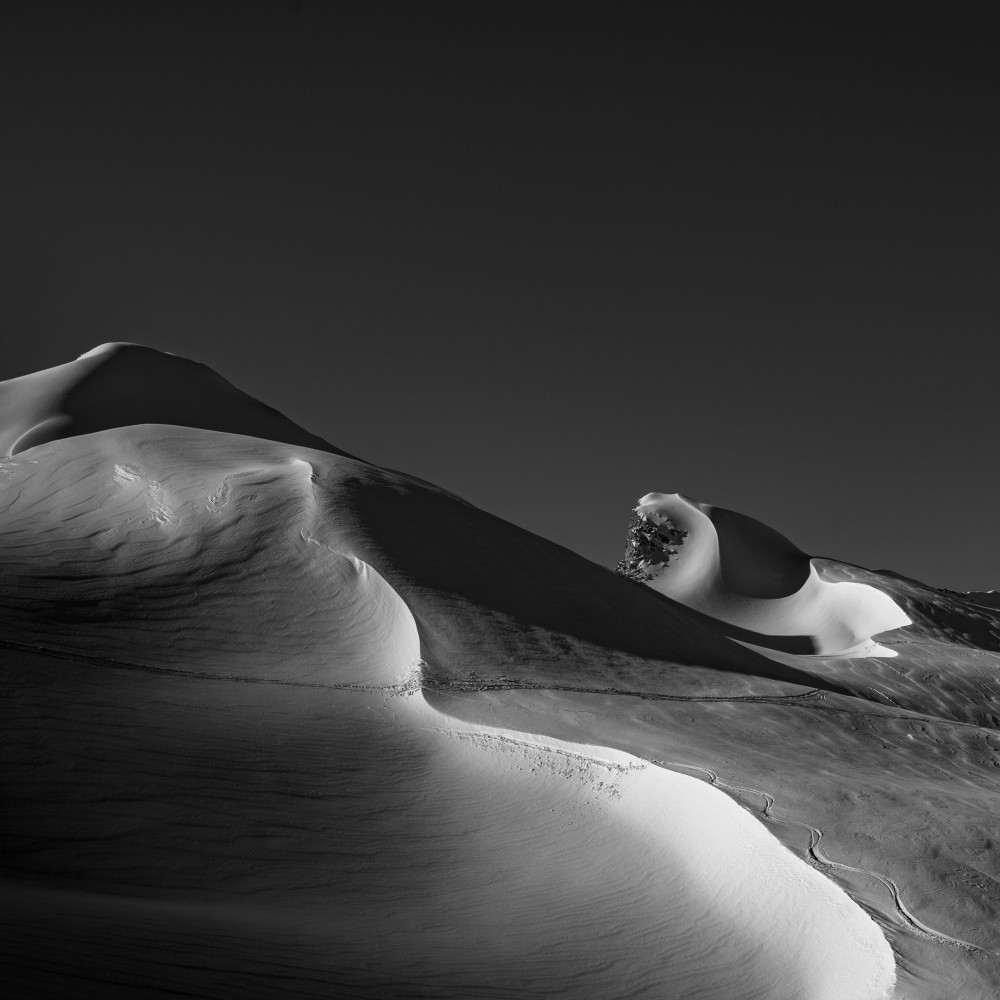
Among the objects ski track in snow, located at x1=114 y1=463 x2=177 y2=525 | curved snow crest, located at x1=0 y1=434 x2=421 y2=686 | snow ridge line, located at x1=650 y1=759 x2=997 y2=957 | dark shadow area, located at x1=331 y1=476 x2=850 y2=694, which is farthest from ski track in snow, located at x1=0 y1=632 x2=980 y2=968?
ski track in snow, located at x1=114 y1=463 x2=177 y2=525

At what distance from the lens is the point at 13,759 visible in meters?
7.21

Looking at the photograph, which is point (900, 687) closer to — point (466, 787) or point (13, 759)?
point (466, 787)

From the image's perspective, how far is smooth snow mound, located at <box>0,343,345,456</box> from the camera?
2770 cm

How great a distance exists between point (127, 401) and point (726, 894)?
1071 inches

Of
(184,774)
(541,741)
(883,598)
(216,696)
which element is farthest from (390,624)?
(883,598)

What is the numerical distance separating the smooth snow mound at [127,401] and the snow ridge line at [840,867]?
22.7m

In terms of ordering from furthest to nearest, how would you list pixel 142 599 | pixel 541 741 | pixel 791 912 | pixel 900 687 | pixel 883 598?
pixel 883 598, pixel 900 687, pixel 142 599, pixel 541 741, pixel 791 912

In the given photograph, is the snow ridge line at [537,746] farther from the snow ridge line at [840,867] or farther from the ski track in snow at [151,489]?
the ski track in snow at [151,489]

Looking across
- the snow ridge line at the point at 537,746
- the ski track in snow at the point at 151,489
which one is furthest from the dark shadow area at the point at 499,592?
the ski track in snow at the point at 151,489

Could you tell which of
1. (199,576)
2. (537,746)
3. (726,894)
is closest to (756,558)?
(199,576)

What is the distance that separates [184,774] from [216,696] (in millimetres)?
2215

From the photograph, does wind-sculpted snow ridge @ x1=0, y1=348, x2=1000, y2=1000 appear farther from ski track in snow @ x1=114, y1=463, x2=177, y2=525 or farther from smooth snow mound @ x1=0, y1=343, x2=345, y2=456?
smooth snow mound @ x1=0, y1=343, x2=345, y2=456

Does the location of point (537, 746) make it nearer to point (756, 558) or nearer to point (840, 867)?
point (840, 867)

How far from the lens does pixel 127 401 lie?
2922cm
